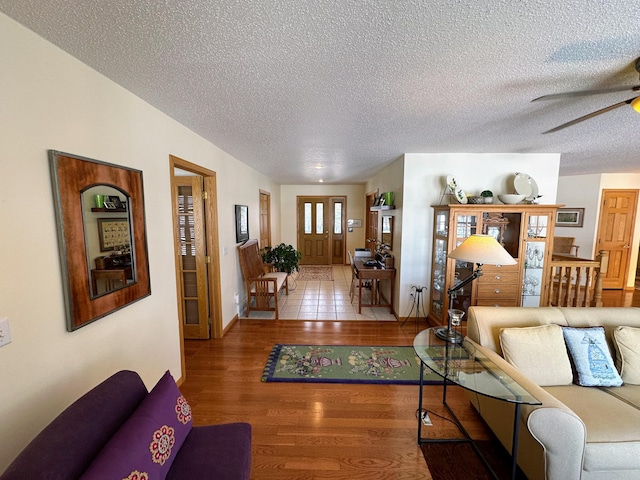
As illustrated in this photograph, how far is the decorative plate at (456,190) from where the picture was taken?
11.1 feet

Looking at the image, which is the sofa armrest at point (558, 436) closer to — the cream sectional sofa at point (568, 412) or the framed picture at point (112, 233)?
the cream sectional sofa at point (568, 412)

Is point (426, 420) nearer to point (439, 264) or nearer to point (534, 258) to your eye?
point (439, 264)

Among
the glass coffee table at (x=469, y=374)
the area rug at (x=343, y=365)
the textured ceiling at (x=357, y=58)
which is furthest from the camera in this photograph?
the area rug at (x=343, y=365)

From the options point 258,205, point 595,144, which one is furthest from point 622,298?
point 258,205

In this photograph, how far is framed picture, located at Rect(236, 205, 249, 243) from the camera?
4035mm

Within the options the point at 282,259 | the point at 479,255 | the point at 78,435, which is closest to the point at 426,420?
the point at 479,255

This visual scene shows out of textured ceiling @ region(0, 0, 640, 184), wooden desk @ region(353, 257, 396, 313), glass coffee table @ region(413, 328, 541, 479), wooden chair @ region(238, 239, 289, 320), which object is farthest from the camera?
wooden desk @ region(353, 257, 396, 313)

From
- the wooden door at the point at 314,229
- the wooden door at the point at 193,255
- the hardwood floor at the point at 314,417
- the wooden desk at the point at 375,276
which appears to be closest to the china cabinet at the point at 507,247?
the wooden desk at the point at 375,276

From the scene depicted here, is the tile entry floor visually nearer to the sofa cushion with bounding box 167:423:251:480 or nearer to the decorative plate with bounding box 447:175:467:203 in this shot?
the decorative plate with bounding box 447:175:467:203

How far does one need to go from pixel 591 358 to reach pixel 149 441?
2563 millimetres

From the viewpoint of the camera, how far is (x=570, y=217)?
548 cm

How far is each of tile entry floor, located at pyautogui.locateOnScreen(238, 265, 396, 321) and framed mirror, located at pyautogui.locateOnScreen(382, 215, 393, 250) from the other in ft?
3.69

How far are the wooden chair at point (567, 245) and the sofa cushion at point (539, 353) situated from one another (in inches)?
191

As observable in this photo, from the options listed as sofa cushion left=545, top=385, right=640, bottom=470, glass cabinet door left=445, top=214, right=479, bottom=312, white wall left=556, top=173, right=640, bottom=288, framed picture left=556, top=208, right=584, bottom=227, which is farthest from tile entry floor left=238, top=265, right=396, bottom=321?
white wall left=556, top=173, right=640, bottom=288
